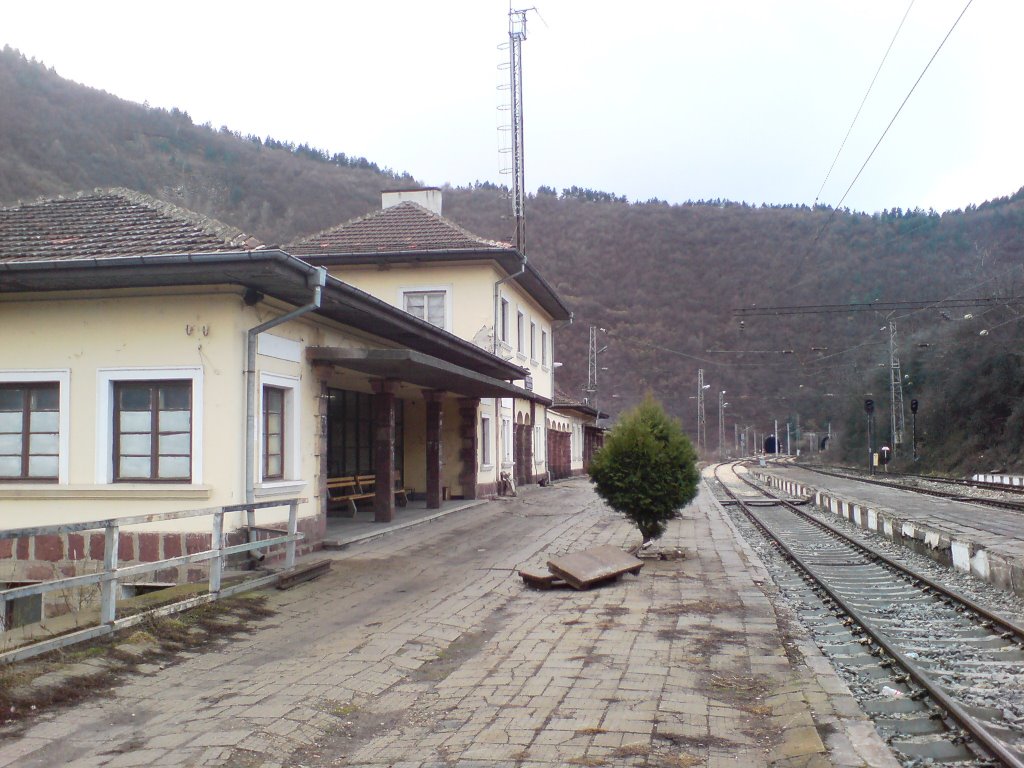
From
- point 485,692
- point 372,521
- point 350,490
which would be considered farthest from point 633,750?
point 350,490

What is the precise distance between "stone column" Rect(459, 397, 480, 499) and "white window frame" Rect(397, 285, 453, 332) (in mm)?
2760

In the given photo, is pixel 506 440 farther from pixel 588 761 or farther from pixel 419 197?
pixel 588 761

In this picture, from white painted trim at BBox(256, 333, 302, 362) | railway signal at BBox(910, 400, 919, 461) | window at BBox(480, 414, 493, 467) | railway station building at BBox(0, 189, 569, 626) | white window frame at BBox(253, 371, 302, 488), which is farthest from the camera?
railway signal at BBox(910, 400, 919, 461)

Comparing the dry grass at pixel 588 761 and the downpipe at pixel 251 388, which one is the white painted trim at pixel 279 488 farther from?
the dry grass at pixel 588 761

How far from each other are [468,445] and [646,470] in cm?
1029

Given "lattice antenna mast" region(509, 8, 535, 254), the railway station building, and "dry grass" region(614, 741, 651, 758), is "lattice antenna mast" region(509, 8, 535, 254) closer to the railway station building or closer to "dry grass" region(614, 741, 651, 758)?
the railway station building

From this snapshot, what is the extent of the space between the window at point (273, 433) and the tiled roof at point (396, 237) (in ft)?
38.7

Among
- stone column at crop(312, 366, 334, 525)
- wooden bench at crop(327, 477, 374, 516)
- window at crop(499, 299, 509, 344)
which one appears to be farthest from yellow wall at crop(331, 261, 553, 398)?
stone column at crop(312, 366, 334, 525)

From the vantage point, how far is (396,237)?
25031 mm

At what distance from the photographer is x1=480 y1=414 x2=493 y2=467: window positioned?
24.1 metres

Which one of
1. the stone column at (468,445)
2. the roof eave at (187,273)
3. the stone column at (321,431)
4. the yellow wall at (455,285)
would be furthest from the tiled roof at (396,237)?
the roof eave at (187,273)

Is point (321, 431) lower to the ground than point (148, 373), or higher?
lower

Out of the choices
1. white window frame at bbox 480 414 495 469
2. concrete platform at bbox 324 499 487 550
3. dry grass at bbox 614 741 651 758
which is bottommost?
dry grass at bbox 614 741 651 758

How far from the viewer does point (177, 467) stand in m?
11.0
